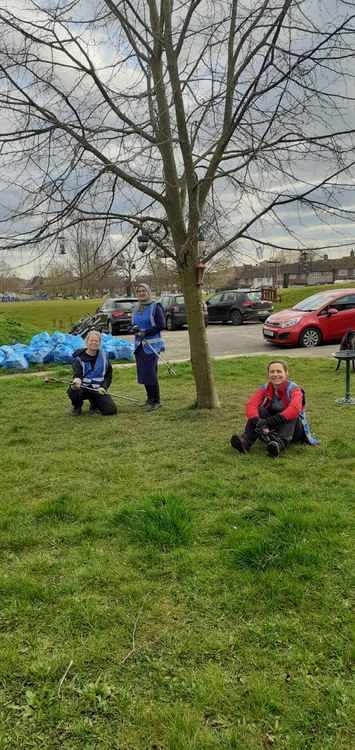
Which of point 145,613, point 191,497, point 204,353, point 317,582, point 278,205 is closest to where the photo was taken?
point 145,613

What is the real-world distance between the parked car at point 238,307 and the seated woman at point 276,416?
58.4 ft

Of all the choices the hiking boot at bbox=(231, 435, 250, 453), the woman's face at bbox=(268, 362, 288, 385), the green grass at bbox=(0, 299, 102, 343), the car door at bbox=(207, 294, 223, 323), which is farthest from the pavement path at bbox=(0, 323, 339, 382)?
the woman's face at bbox=(268, 362, 288, 385)

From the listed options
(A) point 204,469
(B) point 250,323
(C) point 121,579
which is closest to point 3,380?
(A) point 204,469

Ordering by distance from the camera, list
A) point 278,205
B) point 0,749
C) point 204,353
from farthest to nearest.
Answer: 1. point 204,353
2. point 278,205
3. point 0,749

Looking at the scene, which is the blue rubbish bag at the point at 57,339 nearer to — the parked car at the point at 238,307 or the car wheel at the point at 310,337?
the car wheel at the point at 310,337

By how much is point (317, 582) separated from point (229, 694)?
92 centimetres

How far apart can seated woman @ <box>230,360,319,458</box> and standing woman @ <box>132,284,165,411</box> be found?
2.16m

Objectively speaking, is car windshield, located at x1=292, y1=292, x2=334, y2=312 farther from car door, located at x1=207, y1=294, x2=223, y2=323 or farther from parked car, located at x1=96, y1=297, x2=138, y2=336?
car door, located at x1=207, y1=294, x2=223, y2=323

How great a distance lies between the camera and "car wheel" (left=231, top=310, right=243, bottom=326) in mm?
22828

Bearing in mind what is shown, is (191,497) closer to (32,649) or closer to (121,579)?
(121,579)

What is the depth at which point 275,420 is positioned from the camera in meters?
4.99

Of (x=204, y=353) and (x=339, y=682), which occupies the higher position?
(x=204, y=353)

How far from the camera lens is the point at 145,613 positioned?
259cm

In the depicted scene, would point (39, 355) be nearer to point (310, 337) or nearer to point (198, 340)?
point (198, 340)
